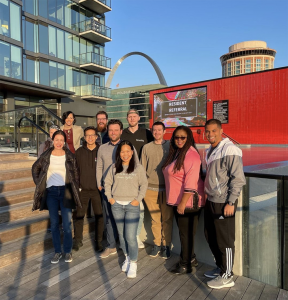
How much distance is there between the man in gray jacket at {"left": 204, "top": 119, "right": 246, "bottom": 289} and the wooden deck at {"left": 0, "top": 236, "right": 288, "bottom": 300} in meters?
0.18

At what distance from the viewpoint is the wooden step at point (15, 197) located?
4180mm

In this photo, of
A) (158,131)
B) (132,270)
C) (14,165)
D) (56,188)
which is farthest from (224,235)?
(14,165)

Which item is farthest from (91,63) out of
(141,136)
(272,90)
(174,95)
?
(141,136)

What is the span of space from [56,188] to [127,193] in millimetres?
918

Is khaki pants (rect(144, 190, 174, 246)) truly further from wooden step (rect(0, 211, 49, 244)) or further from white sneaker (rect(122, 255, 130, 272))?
wooden step (rect(0, 211, 49, 244))

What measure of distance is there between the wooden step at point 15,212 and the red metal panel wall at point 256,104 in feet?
50.0

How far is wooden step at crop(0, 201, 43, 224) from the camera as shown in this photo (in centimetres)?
386

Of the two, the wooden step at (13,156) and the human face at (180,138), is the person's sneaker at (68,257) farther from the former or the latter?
the wooden step at (13,156)

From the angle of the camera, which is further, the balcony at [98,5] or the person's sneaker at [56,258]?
the balcony at [98,5]

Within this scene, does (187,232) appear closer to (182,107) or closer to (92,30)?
(182,107)

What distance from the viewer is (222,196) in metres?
2.70

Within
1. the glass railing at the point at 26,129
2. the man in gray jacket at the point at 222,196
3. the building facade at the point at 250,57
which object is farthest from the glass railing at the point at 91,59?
the building facade at the point at 250,57

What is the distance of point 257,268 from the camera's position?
2.92m

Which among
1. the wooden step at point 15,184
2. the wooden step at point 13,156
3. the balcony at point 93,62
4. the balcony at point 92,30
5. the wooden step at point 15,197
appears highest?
the balcony at point 92,30
